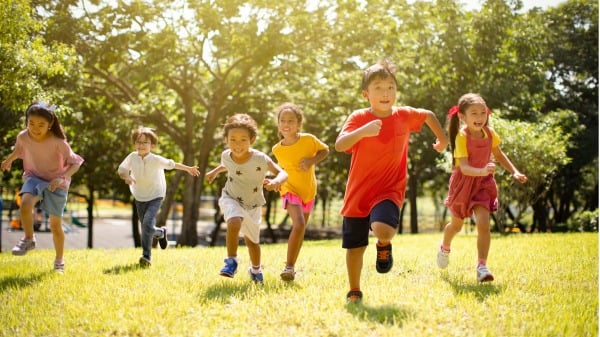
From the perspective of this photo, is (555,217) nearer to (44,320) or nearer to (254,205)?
(254,205)

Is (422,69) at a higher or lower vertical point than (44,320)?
higher

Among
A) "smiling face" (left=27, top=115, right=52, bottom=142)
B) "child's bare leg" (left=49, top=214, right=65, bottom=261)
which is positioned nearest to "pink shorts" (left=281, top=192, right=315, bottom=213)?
"child's bare leg" (left=49, top=214, right=65, bottom=261)

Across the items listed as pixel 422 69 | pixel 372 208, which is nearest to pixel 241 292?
pixel 372 208

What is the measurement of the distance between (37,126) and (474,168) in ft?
15.7

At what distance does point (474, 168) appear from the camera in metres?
5.55

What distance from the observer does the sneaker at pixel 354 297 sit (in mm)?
4530

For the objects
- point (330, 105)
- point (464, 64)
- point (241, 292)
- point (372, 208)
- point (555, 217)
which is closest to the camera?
point (372, 208)

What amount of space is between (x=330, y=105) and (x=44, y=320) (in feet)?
47.2

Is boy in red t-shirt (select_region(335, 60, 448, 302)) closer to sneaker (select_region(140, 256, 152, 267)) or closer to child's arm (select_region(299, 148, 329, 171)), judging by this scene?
child's arm (select_region(299, 148, 329, 171))

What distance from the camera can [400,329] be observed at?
12.2ft

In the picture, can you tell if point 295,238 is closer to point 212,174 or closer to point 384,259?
point 212,174

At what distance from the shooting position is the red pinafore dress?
18.8 ft

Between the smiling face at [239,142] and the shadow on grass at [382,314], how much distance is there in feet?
6.77

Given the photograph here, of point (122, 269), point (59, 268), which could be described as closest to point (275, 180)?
point (122, 269)
